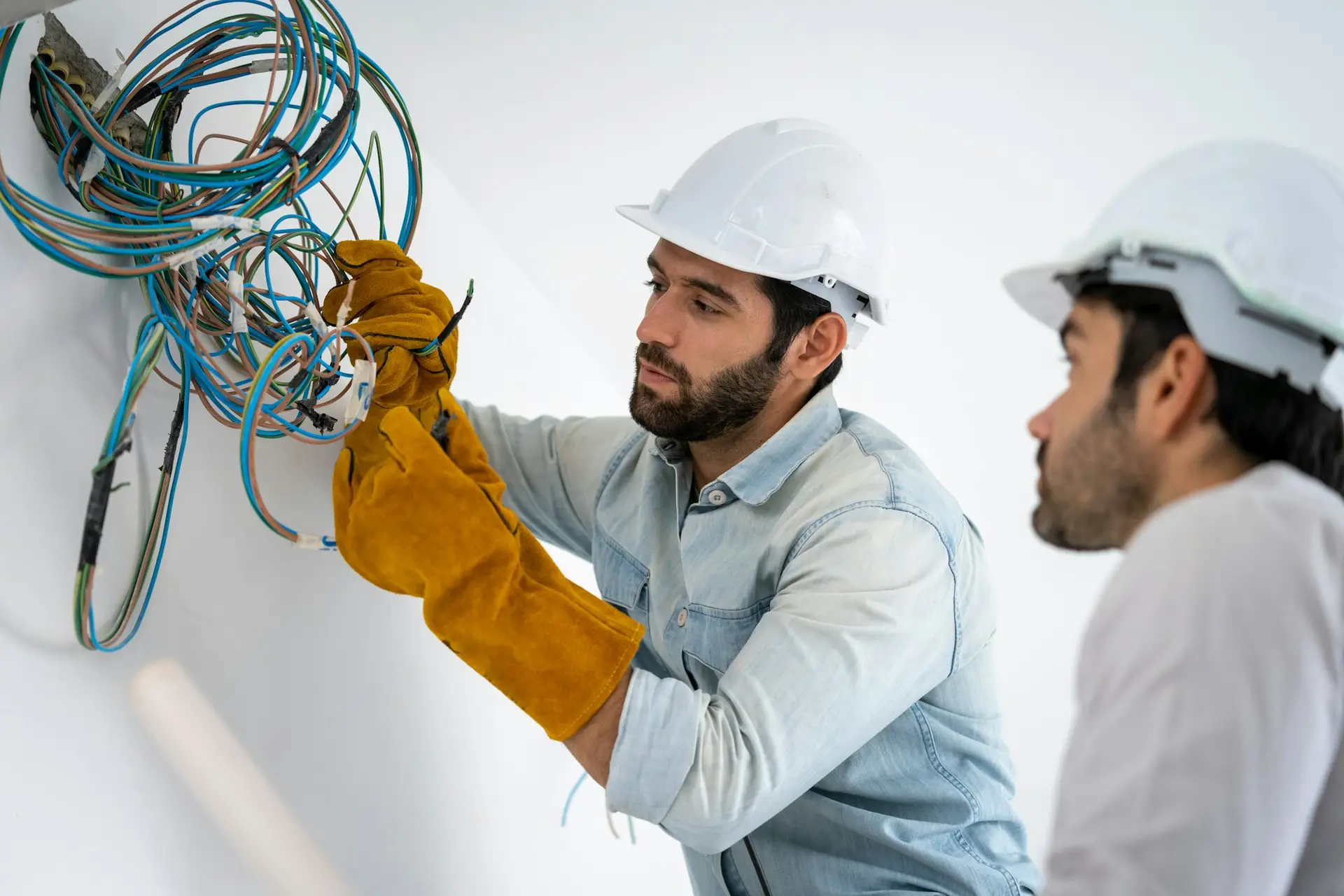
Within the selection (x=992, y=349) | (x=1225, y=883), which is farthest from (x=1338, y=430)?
(x=992, y=349)

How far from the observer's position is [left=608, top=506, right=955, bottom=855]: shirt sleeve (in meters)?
1.14

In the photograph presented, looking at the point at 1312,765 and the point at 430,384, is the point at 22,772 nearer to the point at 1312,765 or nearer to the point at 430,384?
the point at 430,384

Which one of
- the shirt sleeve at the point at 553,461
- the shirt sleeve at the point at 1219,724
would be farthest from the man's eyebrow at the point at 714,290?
the shirt sleeve at the point at 1219,724

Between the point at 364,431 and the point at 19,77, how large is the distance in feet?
1.71

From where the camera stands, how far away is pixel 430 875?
1.68 m

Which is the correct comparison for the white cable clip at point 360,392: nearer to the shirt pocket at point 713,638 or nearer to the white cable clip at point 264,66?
the white cable clip at point 264,66

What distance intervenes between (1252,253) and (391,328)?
37.0 inches

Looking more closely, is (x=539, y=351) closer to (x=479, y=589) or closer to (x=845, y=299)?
(x=845, y=299)

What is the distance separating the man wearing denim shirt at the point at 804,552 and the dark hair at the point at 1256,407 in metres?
0.46

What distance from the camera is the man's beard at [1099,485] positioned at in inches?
34.9

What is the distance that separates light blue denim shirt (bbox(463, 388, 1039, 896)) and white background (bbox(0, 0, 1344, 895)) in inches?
15.0

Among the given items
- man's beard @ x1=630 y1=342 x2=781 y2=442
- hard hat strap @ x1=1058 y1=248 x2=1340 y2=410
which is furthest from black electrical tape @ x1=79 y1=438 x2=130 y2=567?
hard hat strap @ x1=1058 y1=248 x2=1340 y2=410

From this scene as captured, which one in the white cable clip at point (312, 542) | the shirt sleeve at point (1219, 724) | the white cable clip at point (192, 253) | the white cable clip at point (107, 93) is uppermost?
the white cable clip at point (107, 93)

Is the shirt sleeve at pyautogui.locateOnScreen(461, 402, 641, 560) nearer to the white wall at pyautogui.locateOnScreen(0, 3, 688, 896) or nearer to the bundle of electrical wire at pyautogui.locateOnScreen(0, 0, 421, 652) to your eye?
the white wall at pyautogui.locateOnScreen(0, 3, 688, 896)
